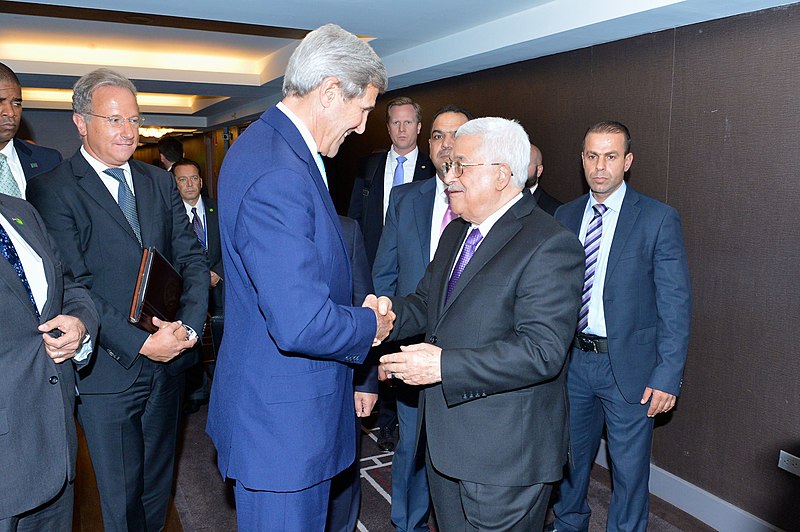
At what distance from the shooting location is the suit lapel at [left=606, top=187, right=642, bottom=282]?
10.1 feet

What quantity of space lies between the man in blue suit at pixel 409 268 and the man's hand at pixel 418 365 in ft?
3.08

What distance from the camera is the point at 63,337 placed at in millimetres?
2133

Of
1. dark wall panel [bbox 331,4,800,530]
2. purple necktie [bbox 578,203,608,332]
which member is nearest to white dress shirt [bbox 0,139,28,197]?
purple necktie [bbox 578,203,608,332]

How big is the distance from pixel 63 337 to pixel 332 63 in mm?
1290

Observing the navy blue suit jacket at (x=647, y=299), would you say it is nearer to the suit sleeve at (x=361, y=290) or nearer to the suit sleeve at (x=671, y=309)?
the suit sleeve at (x=671, y=309)

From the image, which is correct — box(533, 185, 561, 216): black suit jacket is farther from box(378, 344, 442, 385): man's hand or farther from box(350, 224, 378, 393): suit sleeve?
box(378, 344, 442, 385): man's hand

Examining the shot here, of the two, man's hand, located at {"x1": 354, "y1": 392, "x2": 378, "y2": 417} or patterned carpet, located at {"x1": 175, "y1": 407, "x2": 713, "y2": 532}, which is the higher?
man's hand, located at {"x1": 354, "y1": 392, "x2": 378, "y2": 417}

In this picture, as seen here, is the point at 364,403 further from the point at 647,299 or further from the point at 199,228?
the point at 199,228

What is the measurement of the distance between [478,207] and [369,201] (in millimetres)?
2822

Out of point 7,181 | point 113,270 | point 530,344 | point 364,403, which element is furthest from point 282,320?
point 7,181

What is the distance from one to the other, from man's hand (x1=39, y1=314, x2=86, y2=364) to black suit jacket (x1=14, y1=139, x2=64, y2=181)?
1.54 metres

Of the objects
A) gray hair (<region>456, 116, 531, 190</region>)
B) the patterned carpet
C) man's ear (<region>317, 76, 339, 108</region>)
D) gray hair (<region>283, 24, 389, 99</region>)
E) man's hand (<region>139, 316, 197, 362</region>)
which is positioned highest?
gray hair (<region>283, 24, 389, 99</region>)

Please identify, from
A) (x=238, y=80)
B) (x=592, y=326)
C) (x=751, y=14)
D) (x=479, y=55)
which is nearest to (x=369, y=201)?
(x=479, y=55)

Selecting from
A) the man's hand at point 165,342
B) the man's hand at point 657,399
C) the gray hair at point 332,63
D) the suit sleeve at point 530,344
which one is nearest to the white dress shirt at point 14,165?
the man's hand at point 165,342
